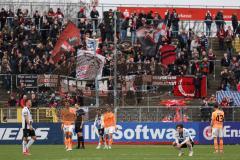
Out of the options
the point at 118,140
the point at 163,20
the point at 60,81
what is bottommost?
the point at 118,140

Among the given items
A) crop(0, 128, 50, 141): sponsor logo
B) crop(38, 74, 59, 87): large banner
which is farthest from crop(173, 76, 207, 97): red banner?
crop(0, 128, 50, 141): sponsor logo

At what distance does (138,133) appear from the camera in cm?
4397

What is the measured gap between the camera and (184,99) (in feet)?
155

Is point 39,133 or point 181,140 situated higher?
point 181,140

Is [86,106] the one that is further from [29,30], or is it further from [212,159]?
[212,159]

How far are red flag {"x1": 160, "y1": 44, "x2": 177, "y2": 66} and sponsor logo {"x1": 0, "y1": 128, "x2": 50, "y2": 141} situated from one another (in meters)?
9.71

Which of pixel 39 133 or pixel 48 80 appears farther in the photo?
pixel 48 80

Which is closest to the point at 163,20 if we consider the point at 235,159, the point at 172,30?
the point at 172,30

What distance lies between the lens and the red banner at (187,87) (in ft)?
156

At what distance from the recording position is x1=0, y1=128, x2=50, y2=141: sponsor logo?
43.1 m


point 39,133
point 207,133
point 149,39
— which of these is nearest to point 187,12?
point 149,39

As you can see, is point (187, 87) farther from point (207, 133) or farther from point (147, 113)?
point (207, 133)

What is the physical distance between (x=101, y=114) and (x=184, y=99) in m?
7.78

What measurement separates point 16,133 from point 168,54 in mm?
11343
